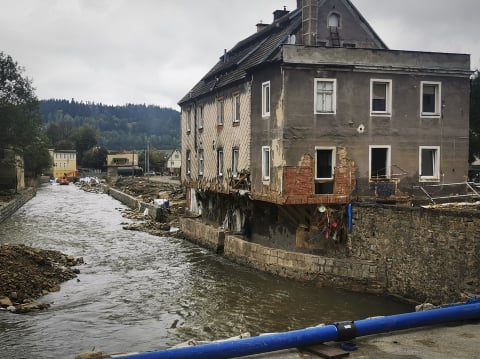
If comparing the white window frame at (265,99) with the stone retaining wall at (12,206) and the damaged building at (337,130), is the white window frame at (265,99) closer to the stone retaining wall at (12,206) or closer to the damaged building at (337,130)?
the damaged building at (337,130)

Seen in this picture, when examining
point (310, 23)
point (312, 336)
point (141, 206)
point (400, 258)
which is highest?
point (310, 23)

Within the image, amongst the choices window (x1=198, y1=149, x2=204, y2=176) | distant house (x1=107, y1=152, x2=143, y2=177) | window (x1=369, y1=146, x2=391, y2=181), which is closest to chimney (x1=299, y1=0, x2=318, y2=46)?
window (x1=369, y1=146, x2=391, y2=181)

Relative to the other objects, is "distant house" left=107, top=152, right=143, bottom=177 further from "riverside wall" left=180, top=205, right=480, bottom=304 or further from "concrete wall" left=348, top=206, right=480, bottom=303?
"concrete wall" left=348, top=206, right=480, bottom=303

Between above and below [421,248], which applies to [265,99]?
above

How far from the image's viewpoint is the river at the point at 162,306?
46.7 feet

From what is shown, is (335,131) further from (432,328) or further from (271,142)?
(432,328)

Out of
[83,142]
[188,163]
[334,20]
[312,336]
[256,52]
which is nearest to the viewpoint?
[312,336]

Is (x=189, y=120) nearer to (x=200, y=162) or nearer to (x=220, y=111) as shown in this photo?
(x=200, y=162)

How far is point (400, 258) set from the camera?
17922 millimetres

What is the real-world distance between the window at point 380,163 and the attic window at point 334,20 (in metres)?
8.76

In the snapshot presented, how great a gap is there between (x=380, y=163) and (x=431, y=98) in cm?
380

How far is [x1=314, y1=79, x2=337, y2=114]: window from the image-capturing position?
21234 mm

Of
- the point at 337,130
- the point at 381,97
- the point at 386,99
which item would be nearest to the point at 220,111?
the point at 337,130

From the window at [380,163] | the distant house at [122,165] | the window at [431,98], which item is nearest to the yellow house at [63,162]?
the distant house at [122,165]
